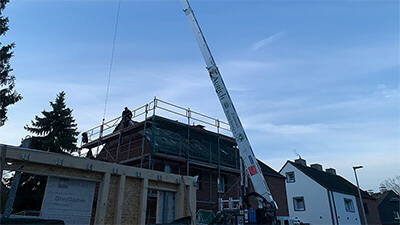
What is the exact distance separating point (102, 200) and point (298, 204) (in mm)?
26853

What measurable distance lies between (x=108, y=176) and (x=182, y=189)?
4019mm

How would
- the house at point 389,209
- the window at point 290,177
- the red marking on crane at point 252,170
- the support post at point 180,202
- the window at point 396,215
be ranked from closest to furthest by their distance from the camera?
1. the red marking on crane at point 252,170
2. the support post at point 180,202
3. the window at point 290,177
4. the window at point 396,215
5. the house at point 389,209

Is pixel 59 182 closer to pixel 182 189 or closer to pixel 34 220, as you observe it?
pixel 34 220

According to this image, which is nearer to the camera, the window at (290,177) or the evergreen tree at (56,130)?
the evergreen tree at (56,130)

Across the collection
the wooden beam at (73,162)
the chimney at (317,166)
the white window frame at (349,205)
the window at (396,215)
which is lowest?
the window at (396,215)

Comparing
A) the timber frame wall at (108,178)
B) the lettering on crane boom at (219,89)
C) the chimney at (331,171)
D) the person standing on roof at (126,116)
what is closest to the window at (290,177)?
the chimney at (331,171)

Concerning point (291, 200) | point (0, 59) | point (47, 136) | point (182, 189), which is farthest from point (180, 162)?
point (291, 200)

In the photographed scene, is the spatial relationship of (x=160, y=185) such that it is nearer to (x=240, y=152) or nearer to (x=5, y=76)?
(x=240, y=152)

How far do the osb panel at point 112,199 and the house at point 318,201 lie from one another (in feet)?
82.6

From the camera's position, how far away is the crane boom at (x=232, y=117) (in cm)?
1259

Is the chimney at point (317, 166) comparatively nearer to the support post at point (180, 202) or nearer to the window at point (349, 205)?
the window at point (349, 205)

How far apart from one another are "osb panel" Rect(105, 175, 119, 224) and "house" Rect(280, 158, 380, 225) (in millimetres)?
25170

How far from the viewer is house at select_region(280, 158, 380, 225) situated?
1180 inches

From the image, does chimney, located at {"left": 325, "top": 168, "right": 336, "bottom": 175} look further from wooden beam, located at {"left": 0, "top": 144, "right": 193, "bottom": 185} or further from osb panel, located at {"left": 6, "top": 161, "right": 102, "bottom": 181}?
osb panel, located at {"left": 6, "top": 161, "right": 102, "bottom": 181}
